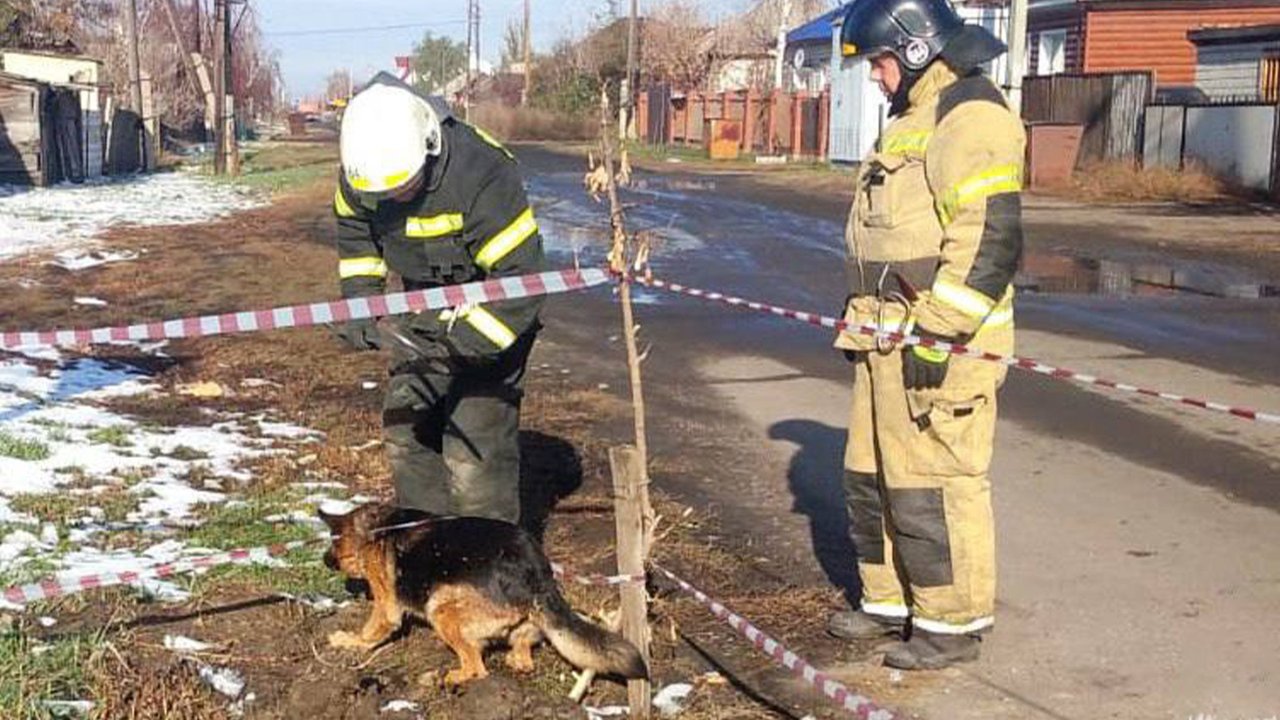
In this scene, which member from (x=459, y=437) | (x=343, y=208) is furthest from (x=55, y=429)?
(x=459, y=437)

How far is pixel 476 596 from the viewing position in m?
4.19

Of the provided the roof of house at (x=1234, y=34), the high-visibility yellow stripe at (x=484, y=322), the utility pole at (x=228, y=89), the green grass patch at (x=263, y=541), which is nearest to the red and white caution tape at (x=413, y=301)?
the high-visibility yellow stripe at (x=484, y=322)

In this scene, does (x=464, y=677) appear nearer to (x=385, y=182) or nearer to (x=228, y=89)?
(x=385, y=182)

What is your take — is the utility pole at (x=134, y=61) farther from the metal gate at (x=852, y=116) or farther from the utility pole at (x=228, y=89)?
the metal gate at (x=852, y=116)

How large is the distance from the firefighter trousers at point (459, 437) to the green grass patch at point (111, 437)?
107 inches

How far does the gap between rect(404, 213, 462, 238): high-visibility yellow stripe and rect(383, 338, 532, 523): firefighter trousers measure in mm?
415

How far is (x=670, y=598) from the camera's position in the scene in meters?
5.21

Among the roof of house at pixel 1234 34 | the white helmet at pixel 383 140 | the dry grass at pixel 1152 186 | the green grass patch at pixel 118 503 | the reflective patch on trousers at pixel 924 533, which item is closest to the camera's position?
the white helmet at pixel 383 140

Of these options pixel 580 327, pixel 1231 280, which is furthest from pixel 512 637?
pixel 1231 280

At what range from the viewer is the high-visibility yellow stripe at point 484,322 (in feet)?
14.5

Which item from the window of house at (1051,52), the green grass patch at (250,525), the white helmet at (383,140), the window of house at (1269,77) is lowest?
the green grass patch at (250,525)

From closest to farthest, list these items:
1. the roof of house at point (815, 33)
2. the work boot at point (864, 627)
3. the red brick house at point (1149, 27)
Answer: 1. the work boot at point (864, 627)
2. the red brick house at point (1149, 27)
3. the roof of house at point (815, 33)

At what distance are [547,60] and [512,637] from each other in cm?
7641

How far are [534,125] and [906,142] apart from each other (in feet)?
209
